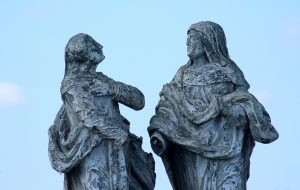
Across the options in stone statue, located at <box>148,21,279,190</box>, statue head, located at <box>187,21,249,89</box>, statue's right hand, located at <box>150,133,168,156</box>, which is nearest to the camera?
stone statue, located at <box>148,21,279,190</box>

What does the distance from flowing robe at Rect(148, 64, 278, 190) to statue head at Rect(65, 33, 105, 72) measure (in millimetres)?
1219

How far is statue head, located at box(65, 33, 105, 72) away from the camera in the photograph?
26.3 metres

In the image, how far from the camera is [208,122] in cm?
2633

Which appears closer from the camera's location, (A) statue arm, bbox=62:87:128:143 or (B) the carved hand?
(A) statue arm, bbox=62:87:128:143

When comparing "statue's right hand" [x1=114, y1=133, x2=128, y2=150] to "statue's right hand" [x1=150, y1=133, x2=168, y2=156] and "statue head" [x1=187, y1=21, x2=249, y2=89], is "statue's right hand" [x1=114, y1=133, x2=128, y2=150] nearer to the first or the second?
"statue's right hand" [x1=150, y1=133, x2=168, y2=156]

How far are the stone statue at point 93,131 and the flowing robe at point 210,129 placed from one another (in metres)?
0.48

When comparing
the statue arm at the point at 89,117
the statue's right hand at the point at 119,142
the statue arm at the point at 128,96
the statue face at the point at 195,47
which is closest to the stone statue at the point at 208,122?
the statue face at the point at 195,47

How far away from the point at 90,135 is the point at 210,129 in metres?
1.80

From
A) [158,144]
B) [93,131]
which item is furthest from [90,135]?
[158,144]

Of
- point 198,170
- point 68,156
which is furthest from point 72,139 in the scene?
point 198,170

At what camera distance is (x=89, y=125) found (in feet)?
84.8

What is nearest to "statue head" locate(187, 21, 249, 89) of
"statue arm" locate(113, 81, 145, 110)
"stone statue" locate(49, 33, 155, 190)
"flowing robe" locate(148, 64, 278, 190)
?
"flowing robe" locate(148, 64, 278, 190)

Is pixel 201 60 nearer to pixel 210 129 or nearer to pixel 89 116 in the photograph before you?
pixel 210 129

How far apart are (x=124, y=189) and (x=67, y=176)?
907 mm
